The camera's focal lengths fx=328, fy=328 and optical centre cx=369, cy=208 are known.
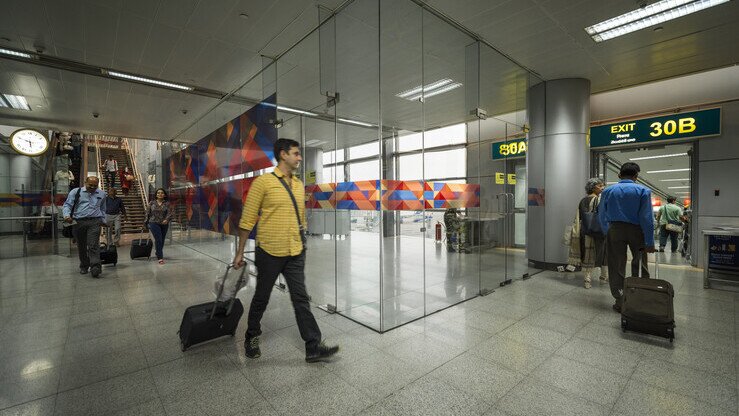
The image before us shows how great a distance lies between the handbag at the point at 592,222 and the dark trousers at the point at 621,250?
0.90m

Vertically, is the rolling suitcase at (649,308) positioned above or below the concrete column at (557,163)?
below

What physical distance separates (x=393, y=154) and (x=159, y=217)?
18.9ft

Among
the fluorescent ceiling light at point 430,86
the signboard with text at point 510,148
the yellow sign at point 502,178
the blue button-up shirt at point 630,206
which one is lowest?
the blue button-up shirt at point 630,206

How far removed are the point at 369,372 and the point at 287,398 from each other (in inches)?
24.1

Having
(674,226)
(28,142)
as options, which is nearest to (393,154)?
(674,226)

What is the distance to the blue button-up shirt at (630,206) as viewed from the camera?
134 inches

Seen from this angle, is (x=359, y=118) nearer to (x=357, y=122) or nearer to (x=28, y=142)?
(x=357, y=122)

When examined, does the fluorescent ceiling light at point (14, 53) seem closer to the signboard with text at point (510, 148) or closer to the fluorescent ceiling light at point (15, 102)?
the fluorescent ceiling light at point (15, 102)

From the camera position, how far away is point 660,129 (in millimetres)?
6137

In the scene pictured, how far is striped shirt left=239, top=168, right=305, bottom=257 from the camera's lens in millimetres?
2479

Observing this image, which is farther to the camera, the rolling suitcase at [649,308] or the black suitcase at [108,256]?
the black suitcase at [108,256]

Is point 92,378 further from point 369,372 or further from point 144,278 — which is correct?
point 144,278

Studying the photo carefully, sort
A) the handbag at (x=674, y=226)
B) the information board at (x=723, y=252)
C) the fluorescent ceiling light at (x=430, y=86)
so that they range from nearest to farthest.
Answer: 1. the information board at (x=723, y=252)
2. the fluorescent ceiling light at (x=430, y=86)
3. the handbag at (x=674, y=226)

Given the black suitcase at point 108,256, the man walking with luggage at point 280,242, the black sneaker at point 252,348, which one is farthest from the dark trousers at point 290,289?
the black suitcase at point 108,256
